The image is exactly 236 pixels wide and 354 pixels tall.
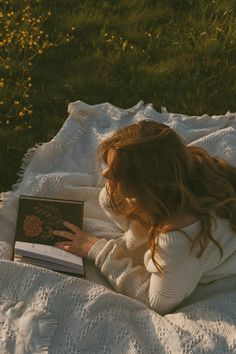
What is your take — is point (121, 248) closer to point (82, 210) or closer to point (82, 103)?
point (82, 210)

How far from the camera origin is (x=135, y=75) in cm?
407

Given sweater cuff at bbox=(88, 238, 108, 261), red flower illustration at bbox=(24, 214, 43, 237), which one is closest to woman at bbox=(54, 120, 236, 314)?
sweater cuff at bbox=(88, 238, 108, 261)

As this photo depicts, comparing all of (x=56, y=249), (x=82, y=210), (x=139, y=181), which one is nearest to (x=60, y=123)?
(x=82, y=210)

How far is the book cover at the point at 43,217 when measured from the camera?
2902mm

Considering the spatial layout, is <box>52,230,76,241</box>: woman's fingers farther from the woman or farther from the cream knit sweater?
the woman

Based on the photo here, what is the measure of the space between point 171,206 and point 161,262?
0.81ft

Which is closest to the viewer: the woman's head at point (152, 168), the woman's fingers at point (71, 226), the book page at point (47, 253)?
the woman's head at point (152, 168)

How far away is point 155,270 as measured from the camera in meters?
2.48

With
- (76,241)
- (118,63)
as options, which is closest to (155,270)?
(76,241)

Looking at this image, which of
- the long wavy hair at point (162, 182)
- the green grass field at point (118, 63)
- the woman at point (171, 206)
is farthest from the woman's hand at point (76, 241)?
the green grass field at point (118, 63)

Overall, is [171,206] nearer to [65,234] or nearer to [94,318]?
[94,318]

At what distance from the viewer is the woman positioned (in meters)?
2.32

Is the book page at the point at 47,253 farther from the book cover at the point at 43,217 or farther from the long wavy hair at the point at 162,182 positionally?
the long wavy hair at the point at 162,182

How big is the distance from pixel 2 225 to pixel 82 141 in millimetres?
818
